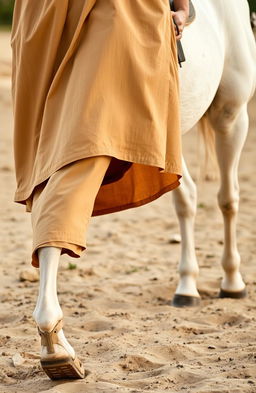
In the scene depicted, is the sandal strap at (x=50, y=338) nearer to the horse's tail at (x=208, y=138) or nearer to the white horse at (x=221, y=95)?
the white horse at (x=221, y=95)

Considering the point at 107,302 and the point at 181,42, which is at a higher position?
the point at 181,42

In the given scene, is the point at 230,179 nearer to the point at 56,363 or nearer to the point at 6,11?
the point at 56,363

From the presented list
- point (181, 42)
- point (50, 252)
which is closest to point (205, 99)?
point (181, 42)

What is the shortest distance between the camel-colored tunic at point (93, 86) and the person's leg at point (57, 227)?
60 millimetres

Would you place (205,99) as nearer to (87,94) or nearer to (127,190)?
(127,190)

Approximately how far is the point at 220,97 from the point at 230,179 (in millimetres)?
576

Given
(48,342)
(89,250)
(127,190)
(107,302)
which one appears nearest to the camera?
(48,342)

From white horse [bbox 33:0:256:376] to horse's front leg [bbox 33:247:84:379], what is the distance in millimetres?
1423

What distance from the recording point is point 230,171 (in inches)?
204

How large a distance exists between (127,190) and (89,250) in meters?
2.27

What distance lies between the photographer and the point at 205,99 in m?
4.52

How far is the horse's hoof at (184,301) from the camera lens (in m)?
4.90

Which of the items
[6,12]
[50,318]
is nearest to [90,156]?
[50,318]

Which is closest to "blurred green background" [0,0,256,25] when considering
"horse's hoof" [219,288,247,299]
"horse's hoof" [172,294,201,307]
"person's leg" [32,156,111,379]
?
"horse's hoof" [219,288,247,299]
